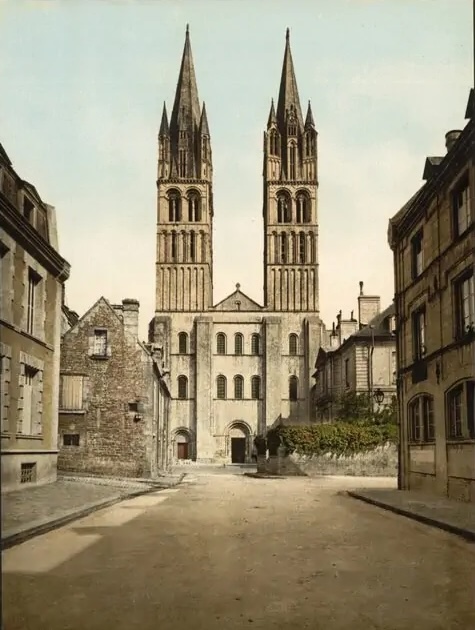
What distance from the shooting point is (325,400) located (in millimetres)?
57062

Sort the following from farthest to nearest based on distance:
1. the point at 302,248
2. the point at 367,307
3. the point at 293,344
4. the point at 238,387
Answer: the point at 302,248 < the point at 293,344 < the point at 238,387 < the point at 367,307

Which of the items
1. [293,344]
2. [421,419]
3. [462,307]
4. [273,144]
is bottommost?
[421,419]

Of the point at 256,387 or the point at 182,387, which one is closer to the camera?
the point at 182,387

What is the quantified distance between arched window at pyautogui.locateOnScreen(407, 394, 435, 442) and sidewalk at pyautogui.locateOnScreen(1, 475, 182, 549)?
8.36 metres

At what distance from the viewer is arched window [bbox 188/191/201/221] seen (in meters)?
74.2

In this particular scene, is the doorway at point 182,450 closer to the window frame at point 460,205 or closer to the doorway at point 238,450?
the doorway at point 238,450

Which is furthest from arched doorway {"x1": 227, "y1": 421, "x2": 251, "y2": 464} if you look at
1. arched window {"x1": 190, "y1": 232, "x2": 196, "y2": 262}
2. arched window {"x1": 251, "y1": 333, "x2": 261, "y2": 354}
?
arched window {"x1": 190, "y1": 232, "x2": 196, "y2": 262}

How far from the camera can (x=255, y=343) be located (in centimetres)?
7125

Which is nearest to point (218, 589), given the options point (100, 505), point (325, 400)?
point (100, 505)

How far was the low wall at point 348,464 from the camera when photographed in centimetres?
3572

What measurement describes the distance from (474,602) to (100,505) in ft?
35.3

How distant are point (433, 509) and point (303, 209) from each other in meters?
62.1

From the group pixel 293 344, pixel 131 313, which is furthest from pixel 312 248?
pixel 131 313

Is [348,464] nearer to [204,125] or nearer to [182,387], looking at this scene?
[182,387]
